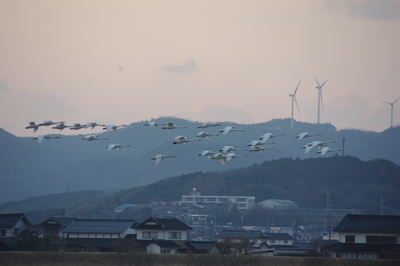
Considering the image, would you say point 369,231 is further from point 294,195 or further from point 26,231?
point 294,195

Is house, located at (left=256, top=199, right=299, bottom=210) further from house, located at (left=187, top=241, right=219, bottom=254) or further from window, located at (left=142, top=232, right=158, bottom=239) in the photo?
window, located at (left=142, top=232, right=158, bottom=239)

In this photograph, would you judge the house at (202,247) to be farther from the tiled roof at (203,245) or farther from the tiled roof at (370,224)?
the tiled roof at (370,224)

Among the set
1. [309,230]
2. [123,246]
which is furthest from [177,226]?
[309,230]

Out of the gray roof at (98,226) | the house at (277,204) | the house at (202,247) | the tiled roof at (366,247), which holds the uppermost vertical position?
the house at (277,204)

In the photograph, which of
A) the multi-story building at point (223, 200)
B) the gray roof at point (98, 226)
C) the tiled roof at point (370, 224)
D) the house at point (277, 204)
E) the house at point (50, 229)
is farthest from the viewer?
the multi-story building at point (223, 200)

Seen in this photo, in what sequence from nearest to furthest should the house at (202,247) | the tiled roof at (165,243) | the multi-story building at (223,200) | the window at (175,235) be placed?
the tiled roof at (165,243) → the house at (202,247) → the window at (175,235) → the multi-story building at (223,200)

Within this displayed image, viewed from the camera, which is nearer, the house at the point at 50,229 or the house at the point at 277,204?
the house at the point at 50,229

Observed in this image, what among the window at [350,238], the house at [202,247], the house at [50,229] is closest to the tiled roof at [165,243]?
the house at [202,247]

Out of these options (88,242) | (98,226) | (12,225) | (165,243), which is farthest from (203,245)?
(12,225)

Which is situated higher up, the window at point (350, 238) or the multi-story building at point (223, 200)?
the multi-story building at point (223, 200)
